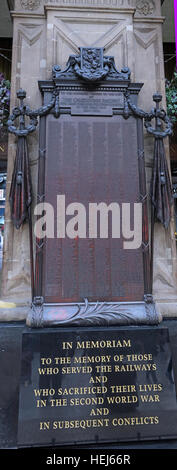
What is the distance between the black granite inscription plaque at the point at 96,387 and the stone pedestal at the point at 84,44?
4.81 ft

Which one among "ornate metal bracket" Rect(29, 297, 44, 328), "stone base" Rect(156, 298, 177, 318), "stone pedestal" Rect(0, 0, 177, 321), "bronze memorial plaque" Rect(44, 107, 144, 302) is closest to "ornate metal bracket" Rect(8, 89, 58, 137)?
"bronze memorial plaque" Rect(44, 107, 144, 302)

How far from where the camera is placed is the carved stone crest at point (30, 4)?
616 cm

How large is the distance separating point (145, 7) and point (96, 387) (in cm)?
781

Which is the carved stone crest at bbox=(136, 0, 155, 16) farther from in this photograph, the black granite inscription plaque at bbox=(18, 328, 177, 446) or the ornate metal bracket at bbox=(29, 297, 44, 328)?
the black granite inscription plaque at bbox=(18, 328, 177, 446)

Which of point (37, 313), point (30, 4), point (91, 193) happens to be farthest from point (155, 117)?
point (37, 313)

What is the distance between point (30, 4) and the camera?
619 centimetres

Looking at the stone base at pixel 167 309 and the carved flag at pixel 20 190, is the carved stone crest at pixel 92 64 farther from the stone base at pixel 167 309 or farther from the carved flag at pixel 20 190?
the stone base at pixel 167 309

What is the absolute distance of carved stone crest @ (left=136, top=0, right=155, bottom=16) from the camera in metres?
6.37

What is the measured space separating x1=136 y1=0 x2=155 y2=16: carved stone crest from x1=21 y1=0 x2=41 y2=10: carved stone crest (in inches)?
88.2

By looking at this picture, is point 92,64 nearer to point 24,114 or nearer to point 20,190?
point 24,114

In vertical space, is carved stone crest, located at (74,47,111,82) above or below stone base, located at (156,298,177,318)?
above

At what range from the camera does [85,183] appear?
5.25m

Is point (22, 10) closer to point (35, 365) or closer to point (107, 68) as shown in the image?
point (107, 68)

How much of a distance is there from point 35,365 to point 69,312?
1.00 m
